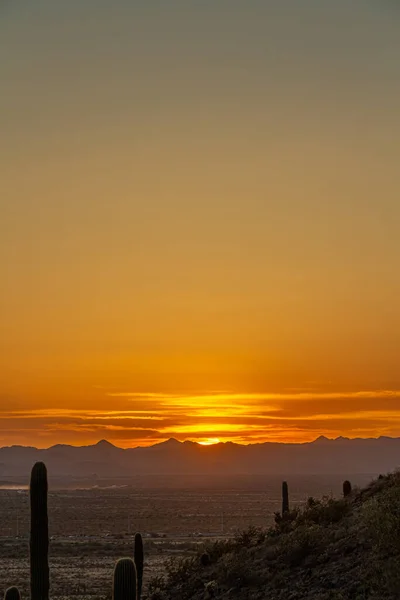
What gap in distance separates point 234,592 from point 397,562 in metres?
6.52

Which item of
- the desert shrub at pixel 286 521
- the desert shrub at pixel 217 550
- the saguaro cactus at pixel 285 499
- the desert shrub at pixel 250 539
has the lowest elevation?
the desert shrub at pixel 217 550

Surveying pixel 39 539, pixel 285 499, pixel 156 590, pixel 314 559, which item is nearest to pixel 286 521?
pixel 156 590

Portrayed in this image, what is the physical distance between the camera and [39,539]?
20.3m

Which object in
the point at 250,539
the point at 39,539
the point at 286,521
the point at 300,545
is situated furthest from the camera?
the point at 286,521

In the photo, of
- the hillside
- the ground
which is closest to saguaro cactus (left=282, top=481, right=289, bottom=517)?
the ground

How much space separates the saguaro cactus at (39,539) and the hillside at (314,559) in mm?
4931

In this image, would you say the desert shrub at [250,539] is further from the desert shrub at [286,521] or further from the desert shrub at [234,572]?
the desert shrub at [234,572]

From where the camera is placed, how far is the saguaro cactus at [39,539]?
20.1 m

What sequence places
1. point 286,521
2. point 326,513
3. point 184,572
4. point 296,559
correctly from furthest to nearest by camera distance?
point 286,521 → point 184,572 → point 326,513 → point 296,559

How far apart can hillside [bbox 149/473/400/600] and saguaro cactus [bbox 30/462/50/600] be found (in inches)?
194

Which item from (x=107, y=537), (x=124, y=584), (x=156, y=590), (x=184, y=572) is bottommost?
(x=156, y=590)

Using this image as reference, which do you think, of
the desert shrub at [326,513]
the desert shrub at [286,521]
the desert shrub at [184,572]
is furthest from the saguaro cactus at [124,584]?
the desert shrub at [286,521]

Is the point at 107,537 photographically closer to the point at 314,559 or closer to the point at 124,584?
the point at 314,559

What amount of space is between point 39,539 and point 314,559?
688 cm
